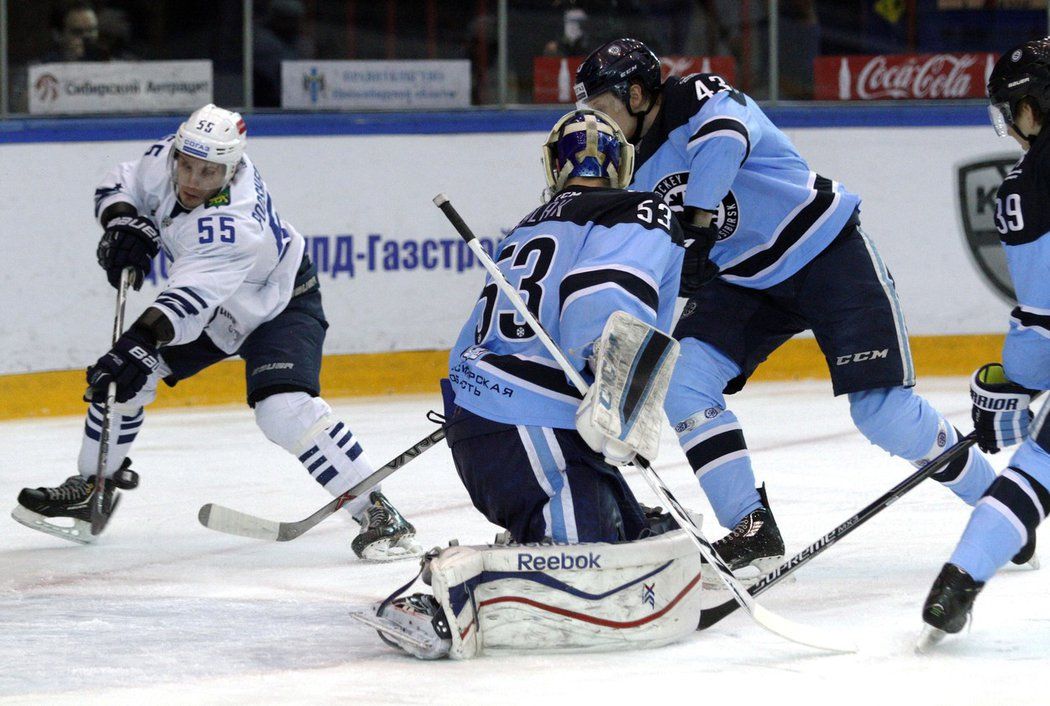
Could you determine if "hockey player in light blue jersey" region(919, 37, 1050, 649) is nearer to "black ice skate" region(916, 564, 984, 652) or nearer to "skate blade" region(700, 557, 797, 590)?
"black ice skate" region(916, 564, 984, 652)

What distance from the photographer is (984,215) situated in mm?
6668

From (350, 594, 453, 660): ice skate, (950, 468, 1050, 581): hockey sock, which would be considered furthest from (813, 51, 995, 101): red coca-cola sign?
(350, 594, 453, 660): ice skate

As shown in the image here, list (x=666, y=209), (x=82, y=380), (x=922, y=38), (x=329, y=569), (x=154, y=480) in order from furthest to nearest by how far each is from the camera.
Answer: (x=922, y=38) < (x=82, y=380) < (x=154, y=480) < (x=329, y=569) < (x=666, y=209)

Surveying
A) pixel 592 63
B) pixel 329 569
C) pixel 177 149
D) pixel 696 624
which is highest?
pixel 592 63

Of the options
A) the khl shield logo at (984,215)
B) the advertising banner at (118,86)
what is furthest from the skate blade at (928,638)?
the advertising banner at (118,86)

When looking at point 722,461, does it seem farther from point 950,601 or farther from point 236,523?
point 236,523

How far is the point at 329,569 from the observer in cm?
375

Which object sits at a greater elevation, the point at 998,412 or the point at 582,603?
the point at 998,412

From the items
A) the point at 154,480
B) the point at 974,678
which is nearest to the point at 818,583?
the point at 974,678

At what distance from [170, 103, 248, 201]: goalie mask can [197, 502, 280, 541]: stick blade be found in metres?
0.77

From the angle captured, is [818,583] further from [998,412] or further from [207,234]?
[207,234]

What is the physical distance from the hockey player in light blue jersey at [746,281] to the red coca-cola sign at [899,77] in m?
3.36

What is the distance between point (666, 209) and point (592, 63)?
2.30ft

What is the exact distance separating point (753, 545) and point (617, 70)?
100 cm
